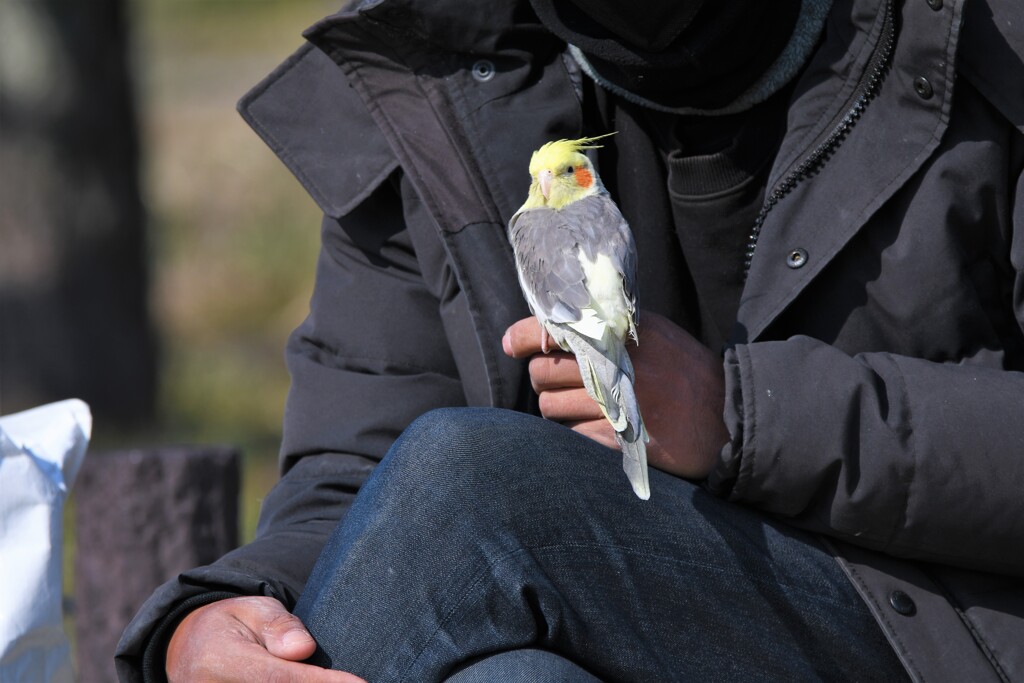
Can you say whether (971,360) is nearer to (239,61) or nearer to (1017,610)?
(1017,610)

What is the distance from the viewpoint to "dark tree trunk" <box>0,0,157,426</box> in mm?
5645

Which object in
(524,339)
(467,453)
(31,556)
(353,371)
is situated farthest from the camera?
(353,371)

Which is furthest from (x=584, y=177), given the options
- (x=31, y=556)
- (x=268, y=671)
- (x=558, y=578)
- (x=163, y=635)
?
(x=31, y=556)

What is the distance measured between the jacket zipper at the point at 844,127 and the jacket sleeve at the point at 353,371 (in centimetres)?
61

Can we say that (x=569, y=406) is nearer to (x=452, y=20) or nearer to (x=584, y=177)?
(x=584, y=177)

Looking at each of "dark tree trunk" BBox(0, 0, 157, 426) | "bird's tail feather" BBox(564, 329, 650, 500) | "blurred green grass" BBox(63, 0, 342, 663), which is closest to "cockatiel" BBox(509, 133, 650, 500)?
"bird's tail feather" BBox(564, 329, 650, 500)

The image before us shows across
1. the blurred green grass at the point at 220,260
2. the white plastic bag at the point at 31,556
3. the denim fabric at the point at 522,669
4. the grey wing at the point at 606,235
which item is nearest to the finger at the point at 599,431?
the grey wing at the point at 606,235

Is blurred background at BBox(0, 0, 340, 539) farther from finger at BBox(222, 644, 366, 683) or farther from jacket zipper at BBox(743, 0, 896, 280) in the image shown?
jacket zipper at BBox(743, 0, 896, 280)

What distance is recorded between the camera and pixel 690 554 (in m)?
1.60

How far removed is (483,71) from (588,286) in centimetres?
59

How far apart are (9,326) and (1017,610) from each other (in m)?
5.09

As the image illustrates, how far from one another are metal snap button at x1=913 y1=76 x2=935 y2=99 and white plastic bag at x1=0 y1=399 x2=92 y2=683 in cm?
153

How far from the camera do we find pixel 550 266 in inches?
65.1

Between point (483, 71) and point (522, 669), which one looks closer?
point (522, 669)
